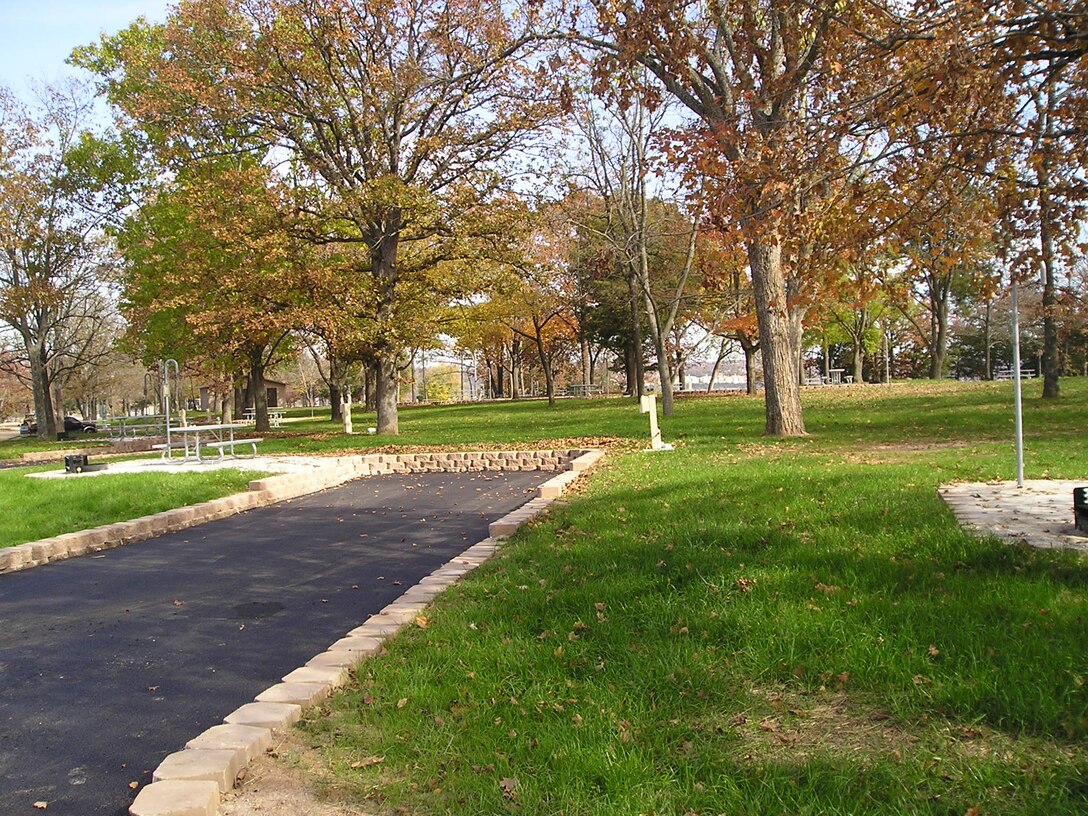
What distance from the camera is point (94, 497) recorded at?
405 inches

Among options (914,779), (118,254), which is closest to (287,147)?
(118,254)

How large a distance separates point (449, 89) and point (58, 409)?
3599 cm

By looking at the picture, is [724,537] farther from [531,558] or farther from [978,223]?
[978,223]

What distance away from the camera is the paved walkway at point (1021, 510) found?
5.05 m

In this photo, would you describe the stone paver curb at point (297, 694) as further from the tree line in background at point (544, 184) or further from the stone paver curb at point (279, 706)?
the tree line in background at point (544, 184)

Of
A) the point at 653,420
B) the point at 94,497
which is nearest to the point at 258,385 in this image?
the point at 94,497

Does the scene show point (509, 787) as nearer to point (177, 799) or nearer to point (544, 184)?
point (177, 799)

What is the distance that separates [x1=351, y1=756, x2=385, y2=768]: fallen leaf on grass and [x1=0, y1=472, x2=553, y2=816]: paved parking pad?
33.3 inches

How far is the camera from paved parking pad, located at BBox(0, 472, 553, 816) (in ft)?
11.0

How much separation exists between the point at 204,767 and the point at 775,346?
12281mm

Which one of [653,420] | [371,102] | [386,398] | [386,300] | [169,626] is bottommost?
[169,626]

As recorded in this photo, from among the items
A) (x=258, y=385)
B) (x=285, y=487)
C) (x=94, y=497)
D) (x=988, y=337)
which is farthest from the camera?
(x=988, y=337)

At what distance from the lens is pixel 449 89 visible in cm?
1983

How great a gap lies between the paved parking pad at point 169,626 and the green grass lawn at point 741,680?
2.58 ft
